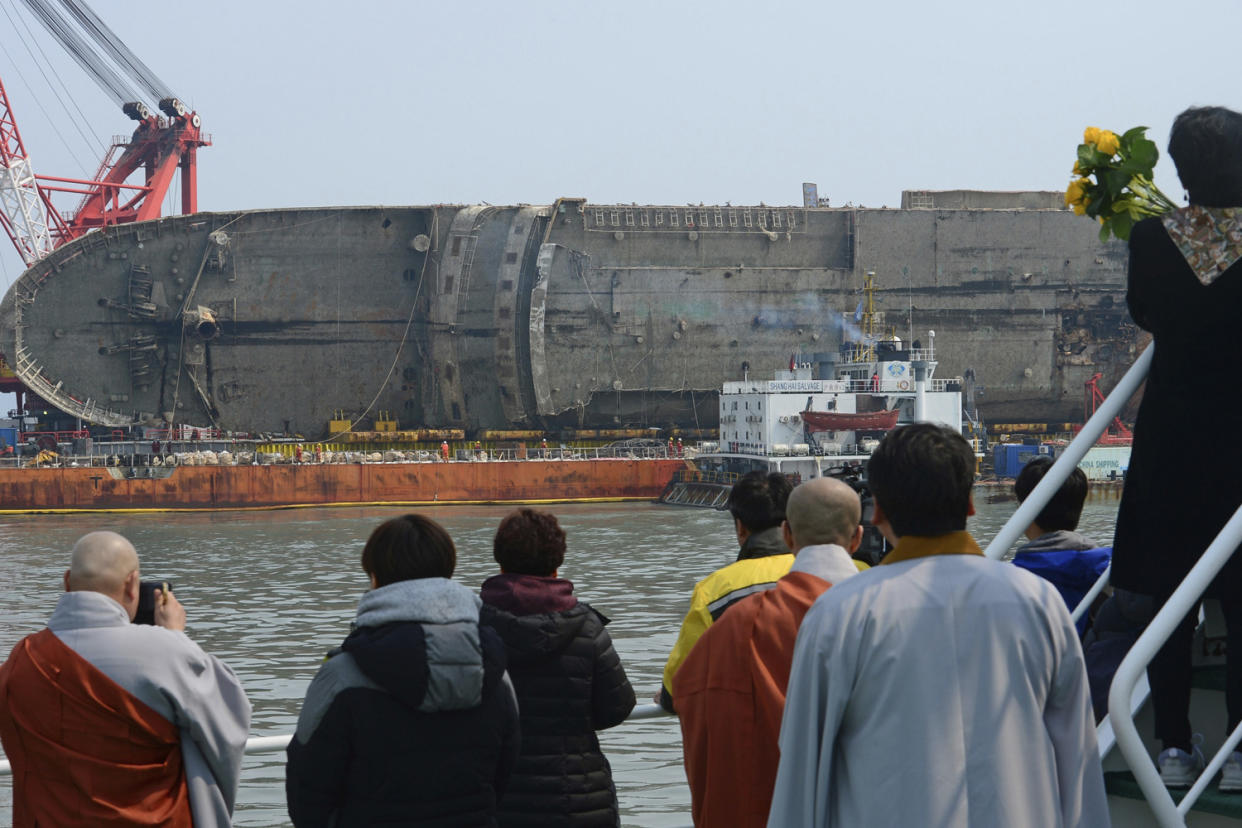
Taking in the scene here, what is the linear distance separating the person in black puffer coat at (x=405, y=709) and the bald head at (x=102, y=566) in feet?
1.79

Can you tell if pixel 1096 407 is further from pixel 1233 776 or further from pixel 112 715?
pixel 112 715

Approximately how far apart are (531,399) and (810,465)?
14141mm

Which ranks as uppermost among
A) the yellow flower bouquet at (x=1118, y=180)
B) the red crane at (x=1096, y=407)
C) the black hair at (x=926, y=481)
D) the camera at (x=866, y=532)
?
the yellow flower bouquet at (x=1118, y=180)

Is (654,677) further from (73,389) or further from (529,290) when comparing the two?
(73,389)

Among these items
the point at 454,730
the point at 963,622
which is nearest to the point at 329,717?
the point at 454,730

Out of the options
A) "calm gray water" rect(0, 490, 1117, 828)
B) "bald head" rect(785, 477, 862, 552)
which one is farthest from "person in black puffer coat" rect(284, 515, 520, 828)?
"calm gray water" rect(0, 490, 1117, 828)

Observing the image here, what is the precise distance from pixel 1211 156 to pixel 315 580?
22.2 metres

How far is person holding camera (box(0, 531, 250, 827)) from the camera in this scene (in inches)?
129

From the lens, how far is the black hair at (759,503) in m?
4.33

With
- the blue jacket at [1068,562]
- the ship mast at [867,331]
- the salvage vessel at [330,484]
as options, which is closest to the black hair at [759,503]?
the blue jacket at [1068,562]

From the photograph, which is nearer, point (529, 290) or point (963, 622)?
point (963, 622)

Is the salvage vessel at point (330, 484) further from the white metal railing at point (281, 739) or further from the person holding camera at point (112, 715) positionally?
the person holding camera at point (112, 715)

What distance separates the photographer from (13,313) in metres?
53.9

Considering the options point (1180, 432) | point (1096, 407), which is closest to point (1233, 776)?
point (1180, 432)
